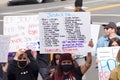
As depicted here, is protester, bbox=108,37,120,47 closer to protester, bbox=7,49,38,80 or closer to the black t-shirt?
the black t-shirt

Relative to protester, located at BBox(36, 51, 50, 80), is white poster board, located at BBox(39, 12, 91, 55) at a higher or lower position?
higher

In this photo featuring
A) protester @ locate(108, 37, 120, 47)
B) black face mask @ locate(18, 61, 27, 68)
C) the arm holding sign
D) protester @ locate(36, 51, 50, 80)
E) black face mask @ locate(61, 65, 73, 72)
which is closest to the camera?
black face mask @ locate(61, 65, 73, 72)

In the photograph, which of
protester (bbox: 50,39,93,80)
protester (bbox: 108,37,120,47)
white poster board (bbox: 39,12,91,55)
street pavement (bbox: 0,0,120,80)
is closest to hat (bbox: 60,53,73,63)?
protester (bbox: 50,39,93,80)

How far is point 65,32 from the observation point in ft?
21.8

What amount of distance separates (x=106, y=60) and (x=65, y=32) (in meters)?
0.72

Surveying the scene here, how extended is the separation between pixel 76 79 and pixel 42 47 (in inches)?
31.0

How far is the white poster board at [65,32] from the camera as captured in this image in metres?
6.59

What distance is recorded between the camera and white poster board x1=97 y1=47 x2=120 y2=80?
6562 mm

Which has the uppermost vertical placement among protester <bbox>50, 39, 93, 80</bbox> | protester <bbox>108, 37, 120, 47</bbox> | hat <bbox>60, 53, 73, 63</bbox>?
protester <bbox>108, 37, 120, 47</bbox>

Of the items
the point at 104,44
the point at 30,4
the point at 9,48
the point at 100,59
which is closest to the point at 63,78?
the point at 100,59

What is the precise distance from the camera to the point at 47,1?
28453 millimetres

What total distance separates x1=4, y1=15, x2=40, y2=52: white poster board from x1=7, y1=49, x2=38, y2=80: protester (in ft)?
1.37

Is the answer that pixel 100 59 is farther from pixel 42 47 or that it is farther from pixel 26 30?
pixel 26 30

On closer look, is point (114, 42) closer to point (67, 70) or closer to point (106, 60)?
point (106, 60)
